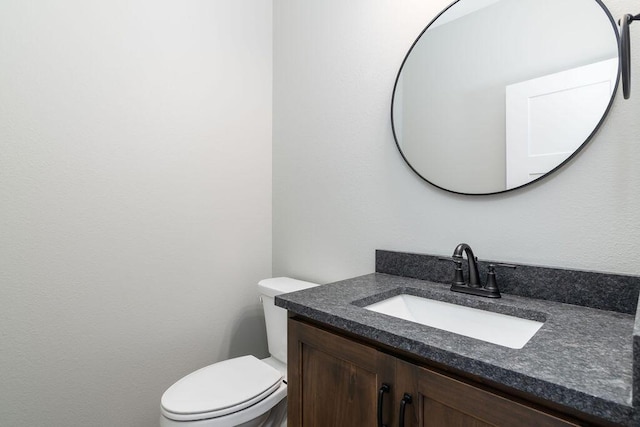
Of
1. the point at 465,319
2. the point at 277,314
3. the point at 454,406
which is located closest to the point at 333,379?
the point at 454,406

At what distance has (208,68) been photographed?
1741mm

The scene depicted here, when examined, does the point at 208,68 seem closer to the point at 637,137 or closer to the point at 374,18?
the point at 374,18

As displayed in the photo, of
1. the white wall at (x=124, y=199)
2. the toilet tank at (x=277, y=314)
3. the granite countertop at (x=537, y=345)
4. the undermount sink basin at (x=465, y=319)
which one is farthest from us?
the toilet tank at (x=277, y=314)

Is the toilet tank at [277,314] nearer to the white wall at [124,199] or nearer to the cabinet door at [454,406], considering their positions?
the white wall at [124,199]

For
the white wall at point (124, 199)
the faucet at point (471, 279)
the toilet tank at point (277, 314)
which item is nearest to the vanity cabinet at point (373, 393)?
the faucet at point (471, 279)

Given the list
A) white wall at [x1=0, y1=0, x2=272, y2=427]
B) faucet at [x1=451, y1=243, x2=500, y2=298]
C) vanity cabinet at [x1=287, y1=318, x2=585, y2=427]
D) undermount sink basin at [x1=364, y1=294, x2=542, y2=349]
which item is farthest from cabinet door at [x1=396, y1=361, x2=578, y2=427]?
white wall at [x1=0, y1=0, x2=272, y2=427]

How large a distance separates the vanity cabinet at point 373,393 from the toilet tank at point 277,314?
1.93 feet

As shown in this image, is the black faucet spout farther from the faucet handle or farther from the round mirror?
the round mirror

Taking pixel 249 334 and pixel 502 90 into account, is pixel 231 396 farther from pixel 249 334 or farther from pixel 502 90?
pixel 502 90

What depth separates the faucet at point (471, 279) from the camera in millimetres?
1028

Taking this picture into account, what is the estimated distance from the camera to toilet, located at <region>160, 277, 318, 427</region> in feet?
3.74

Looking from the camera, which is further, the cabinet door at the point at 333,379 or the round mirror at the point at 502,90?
the round mirror at the point at 502,90

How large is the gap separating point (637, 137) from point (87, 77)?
197cm

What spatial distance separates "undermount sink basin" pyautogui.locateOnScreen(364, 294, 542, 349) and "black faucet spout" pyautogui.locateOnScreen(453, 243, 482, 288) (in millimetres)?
99
